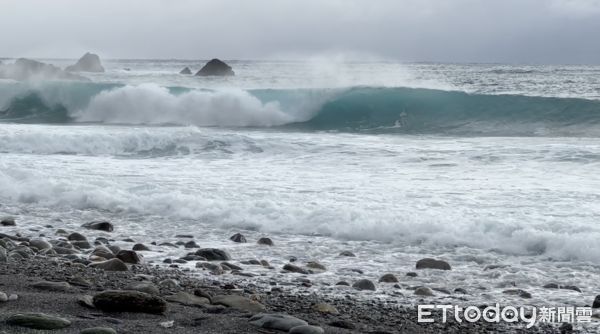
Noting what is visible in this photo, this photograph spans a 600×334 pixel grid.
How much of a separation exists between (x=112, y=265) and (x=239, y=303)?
147 cm

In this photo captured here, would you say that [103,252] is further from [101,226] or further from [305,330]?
[305,330]

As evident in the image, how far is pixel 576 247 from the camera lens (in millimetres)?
6242

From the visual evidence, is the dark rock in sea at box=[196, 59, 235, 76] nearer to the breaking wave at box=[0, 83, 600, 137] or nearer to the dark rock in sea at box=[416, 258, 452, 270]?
the breaking wave at box=[0, 83, 600, 137]

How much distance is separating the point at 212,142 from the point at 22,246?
8052 millimetres

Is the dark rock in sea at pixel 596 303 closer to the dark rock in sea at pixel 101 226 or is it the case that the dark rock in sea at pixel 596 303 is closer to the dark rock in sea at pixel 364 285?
the dark rock in sea at pixel 364 285

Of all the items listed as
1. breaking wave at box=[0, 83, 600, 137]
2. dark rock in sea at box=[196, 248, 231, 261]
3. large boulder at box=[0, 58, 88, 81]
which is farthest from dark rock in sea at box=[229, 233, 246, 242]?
large boulder at box=[0, 58, 88, 81]

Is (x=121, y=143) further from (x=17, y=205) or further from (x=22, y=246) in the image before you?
(x=22, y=246)

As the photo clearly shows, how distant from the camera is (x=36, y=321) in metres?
3.61

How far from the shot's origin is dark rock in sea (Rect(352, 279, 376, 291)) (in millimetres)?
5301

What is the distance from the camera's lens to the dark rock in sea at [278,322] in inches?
157

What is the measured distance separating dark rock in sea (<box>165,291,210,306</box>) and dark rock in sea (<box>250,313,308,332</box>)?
1.88 ft

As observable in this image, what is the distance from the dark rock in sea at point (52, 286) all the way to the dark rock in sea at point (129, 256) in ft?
4.07

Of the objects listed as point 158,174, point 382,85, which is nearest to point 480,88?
point 382,85

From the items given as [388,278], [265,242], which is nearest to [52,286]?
[388,278]
